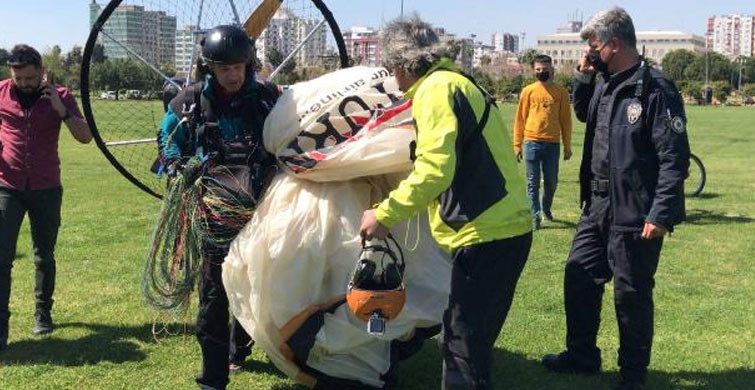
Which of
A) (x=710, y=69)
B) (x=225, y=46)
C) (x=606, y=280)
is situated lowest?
(x=606, y=280)

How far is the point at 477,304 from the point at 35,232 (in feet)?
11.6

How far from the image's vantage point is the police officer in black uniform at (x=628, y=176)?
3.99 m

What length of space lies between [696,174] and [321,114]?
12541 mm

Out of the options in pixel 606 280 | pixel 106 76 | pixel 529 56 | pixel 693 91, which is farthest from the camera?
pixel 693 91

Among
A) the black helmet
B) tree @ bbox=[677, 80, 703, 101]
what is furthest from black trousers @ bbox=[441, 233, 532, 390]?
tree @ bbox=[677, 80, 703, 101]

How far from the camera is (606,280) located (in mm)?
4594

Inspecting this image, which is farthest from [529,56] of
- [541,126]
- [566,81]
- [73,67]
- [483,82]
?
[566,81]

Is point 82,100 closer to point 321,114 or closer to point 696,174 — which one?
point 321,114

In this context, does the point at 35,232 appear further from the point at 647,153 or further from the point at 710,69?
the point at 710,69

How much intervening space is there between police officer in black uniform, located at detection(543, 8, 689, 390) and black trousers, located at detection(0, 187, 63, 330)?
3675mm

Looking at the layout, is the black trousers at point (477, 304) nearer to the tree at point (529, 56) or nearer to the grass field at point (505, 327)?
the grass field at point (505, 327)

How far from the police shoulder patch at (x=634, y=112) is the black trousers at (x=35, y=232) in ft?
13.0

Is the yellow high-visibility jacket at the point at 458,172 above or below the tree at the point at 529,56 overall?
below

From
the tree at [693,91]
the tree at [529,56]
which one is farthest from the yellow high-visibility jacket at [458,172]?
the tree at [693,91]
